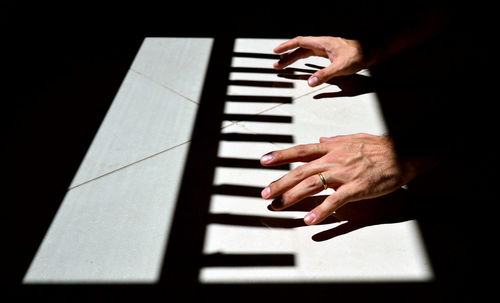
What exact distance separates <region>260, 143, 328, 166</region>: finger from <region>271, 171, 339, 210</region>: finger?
0.09 m

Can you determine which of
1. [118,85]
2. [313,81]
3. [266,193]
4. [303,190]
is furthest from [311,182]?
[118,85]

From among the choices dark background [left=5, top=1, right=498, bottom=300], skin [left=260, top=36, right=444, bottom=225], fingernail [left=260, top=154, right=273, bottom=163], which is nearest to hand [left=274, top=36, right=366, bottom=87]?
dark background [left=5, top=1, right=498, bottom=300]

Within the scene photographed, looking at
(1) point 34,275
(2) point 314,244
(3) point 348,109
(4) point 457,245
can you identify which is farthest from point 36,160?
(4) point 457,245

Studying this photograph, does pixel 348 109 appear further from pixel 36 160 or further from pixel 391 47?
pixel 36 160

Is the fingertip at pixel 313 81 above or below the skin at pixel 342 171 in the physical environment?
above

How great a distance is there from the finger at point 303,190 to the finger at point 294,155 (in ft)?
0.29

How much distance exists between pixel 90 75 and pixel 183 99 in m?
0.53

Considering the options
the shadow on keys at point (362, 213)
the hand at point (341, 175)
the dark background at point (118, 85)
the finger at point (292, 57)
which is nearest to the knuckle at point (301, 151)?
the hand at point (341, 175)

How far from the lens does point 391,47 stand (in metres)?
1.36

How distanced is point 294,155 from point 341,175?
6.1 inches

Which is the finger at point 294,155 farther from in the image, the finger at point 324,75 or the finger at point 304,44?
the finger at point 304,44

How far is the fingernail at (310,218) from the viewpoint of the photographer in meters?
0.86

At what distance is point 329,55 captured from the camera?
4.61 feet

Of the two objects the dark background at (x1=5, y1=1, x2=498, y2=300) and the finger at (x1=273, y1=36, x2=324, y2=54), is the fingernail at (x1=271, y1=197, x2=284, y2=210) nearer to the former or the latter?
the dark background at (x1=5, y1=1, x2=498, y2=300)
